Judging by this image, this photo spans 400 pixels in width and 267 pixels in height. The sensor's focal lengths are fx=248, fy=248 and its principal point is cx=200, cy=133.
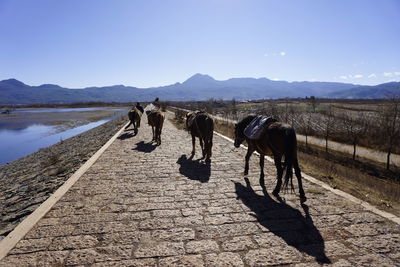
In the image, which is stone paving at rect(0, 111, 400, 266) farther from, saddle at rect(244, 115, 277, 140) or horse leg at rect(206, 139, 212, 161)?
horse leg at rect(206, 139, 212, 161)

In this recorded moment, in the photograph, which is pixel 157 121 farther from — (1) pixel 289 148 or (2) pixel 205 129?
(1) pixel 289 148

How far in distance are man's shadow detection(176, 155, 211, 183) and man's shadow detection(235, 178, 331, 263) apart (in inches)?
55.0

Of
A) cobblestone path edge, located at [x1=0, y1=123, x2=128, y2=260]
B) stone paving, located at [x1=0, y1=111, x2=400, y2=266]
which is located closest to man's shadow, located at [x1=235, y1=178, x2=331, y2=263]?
stone paving, located at [x1=0, y1=111, x2=400, y2=266]

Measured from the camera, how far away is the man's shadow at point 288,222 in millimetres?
3201

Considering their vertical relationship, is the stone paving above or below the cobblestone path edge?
below

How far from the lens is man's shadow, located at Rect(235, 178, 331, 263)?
3.20 meters

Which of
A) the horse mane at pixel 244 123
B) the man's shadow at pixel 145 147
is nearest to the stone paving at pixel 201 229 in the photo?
the horse mane at pixel 244 123

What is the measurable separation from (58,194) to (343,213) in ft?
17.6

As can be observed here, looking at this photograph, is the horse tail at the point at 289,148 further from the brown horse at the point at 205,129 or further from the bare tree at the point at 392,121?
the bare tree at the point at 392,121

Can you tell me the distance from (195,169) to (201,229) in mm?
3511

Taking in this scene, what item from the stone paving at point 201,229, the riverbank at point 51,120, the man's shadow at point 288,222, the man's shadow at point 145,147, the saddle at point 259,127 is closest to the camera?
the stone paving at point 201,229

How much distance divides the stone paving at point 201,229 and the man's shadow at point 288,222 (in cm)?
1

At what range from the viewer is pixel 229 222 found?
3.89m

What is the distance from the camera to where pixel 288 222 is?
12.8ft
